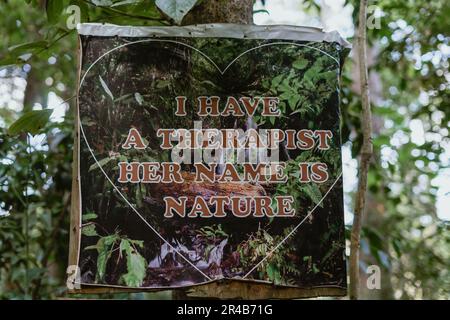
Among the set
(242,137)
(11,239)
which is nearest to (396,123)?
(242,137)

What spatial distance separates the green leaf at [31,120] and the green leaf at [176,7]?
2.40 ft

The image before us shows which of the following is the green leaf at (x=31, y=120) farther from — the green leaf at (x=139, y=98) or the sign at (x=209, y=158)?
the green leaf at (x=139, y=98)

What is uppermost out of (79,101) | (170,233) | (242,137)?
(79,101)

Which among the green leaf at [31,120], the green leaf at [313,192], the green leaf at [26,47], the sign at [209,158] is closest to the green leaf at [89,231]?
the sign at [209,158]

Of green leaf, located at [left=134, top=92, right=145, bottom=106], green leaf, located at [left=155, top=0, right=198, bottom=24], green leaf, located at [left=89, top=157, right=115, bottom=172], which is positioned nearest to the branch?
green leaf, located at [left=155, top=0, right=198, bottom=24]

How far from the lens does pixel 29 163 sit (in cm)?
339

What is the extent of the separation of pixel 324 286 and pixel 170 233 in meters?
0.59

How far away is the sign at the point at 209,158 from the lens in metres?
1.90

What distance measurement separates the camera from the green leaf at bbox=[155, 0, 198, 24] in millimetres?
1921

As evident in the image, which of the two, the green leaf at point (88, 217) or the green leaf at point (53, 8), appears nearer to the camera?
the green leaf at point (88, 217)
